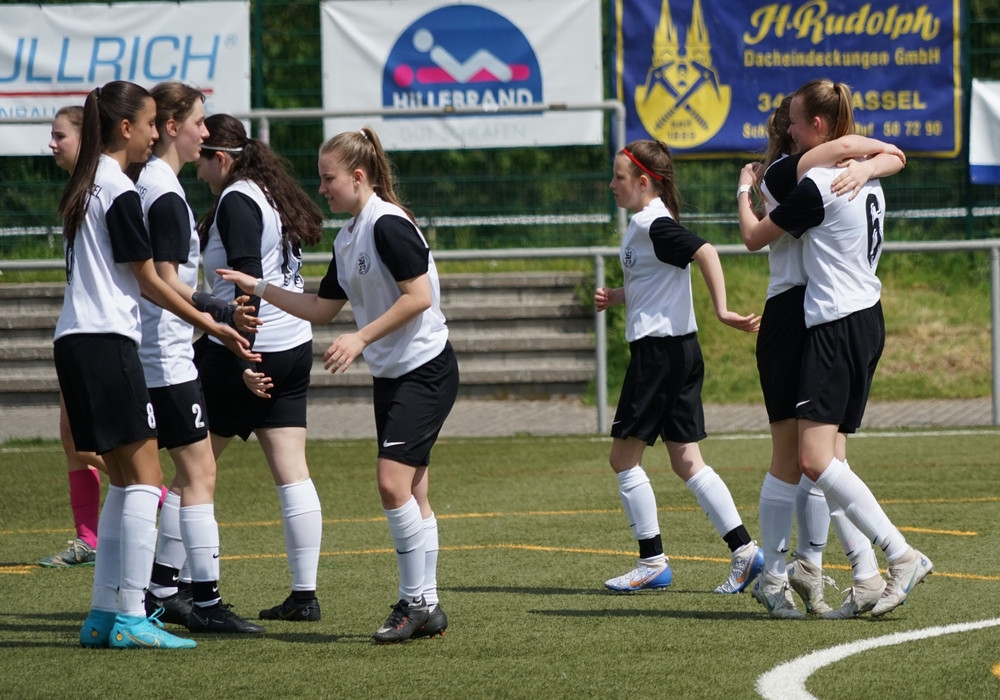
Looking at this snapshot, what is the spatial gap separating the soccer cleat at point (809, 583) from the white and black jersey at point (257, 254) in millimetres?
2104

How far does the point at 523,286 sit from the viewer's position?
13219mm

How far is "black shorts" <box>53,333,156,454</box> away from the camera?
4.63 metres

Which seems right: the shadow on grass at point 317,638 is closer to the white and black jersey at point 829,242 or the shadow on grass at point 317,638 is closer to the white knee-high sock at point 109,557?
the white knee-high sock at point 109,557

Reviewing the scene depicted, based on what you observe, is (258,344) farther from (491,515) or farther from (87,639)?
(491,515)

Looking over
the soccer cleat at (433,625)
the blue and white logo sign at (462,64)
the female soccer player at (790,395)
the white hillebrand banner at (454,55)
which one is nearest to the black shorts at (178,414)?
the soccer cleat at (433,625)

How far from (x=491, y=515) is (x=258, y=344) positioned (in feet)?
8.99

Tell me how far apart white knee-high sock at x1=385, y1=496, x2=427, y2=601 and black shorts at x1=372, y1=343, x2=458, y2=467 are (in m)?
0.17

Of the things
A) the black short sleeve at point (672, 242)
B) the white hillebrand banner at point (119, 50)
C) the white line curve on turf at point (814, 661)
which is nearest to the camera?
the white line curve on turf at point (814, 661)

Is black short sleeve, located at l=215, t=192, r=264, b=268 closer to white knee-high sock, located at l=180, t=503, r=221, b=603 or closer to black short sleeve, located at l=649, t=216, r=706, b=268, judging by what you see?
white knee-high sock, located at l=180, t=503, r=221, b=603

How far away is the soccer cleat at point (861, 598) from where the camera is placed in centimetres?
500

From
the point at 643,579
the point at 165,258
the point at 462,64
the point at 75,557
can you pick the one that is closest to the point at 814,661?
the point at 643,579

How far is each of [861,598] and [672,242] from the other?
5.45ft

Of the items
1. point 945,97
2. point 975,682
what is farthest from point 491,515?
point 945,97

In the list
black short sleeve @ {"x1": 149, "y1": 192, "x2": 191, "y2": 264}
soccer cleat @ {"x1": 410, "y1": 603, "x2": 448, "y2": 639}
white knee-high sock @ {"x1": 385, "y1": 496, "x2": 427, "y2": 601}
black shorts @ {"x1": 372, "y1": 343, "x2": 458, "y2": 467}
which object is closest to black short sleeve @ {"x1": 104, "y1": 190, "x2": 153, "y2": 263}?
black short sleeve @ {"x1": 149, "y1": 192, "x2": 191, "y2": 264}
